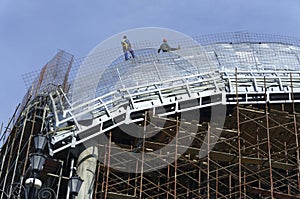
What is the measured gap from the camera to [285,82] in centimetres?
2703

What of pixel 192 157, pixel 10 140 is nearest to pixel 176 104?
pixel 192 157

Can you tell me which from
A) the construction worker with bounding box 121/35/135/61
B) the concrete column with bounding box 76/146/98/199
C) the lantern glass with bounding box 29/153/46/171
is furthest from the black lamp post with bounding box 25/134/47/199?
the construction worker with bounding box 121/35/135/61

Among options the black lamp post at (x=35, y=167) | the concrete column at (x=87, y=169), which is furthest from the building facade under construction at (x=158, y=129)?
the black lamp post at (x=35, y=167)

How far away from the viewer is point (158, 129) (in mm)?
25938

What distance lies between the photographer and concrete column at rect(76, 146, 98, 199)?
2422 centimetres

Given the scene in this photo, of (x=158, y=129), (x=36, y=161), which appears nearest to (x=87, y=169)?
(x=158, y=129)

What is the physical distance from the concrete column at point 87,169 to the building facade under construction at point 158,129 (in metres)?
0.04

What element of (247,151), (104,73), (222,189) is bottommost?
(222,189)

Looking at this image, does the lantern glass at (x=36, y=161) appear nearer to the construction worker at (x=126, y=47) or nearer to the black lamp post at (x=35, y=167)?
the black lamp post at (x=35, y=167)

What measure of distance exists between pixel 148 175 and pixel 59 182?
4388 mm

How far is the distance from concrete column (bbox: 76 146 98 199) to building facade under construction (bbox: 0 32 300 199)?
4cm

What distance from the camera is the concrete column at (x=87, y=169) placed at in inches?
953

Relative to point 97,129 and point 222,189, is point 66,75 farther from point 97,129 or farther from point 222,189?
point 222,189

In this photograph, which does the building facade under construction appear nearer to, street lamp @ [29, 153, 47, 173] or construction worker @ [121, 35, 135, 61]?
construction worker @ [121, 35, 135, 61]
